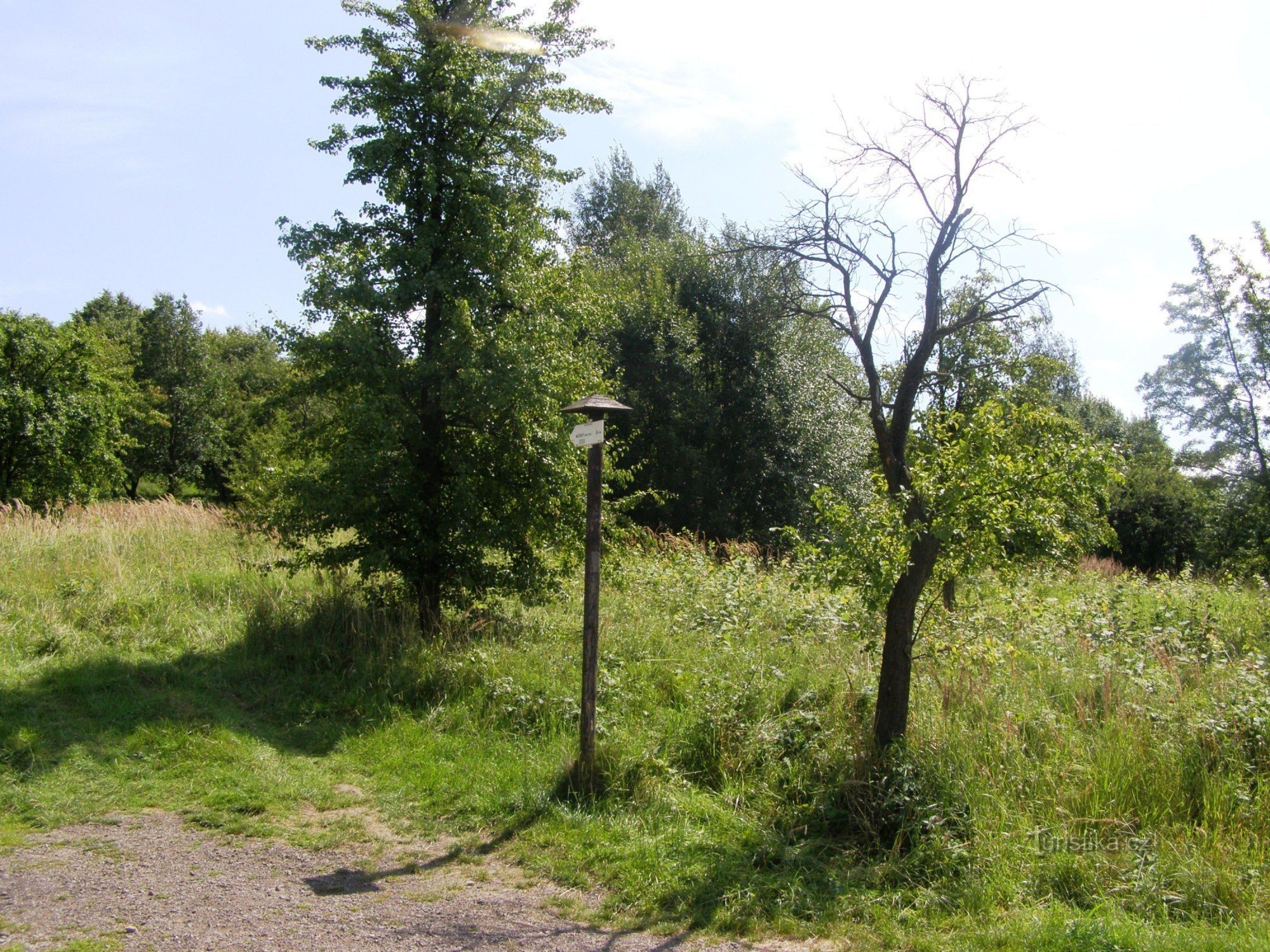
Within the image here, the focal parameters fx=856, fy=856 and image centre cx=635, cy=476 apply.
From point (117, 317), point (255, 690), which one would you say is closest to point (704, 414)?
point (255, 690)

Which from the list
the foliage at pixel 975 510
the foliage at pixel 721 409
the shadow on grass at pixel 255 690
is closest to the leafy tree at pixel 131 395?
the foliage at pixel 721 409

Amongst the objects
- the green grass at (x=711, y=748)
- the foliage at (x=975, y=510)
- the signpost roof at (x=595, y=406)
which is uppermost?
the signpost roof at (x=595, y=406)

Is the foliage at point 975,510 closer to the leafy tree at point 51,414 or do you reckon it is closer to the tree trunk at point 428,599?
the tree trunk at point 428,599

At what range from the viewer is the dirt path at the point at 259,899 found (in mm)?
4172

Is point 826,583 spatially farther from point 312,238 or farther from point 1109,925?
point 312,238

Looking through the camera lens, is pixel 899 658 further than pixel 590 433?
No

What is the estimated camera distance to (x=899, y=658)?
600 centimetres

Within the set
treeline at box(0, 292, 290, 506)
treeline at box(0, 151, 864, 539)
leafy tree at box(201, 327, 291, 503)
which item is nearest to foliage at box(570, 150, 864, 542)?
treeline at box(0, 151, 864, 539)

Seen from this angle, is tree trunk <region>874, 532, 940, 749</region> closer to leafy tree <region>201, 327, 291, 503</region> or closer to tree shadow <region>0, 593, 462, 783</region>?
tree shadow <region>0, 593, 462, 783</region>

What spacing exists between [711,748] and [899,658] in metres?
1.65

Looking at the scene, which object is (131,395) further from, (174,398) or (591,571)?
(591,571)

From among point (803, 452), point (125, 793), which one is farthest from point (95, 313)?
point (125, 793)

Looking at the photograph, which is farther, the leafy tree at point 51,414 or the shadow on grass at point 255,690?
the leafy tree at point 51,414

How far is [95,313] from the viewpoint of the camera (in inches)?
1906
